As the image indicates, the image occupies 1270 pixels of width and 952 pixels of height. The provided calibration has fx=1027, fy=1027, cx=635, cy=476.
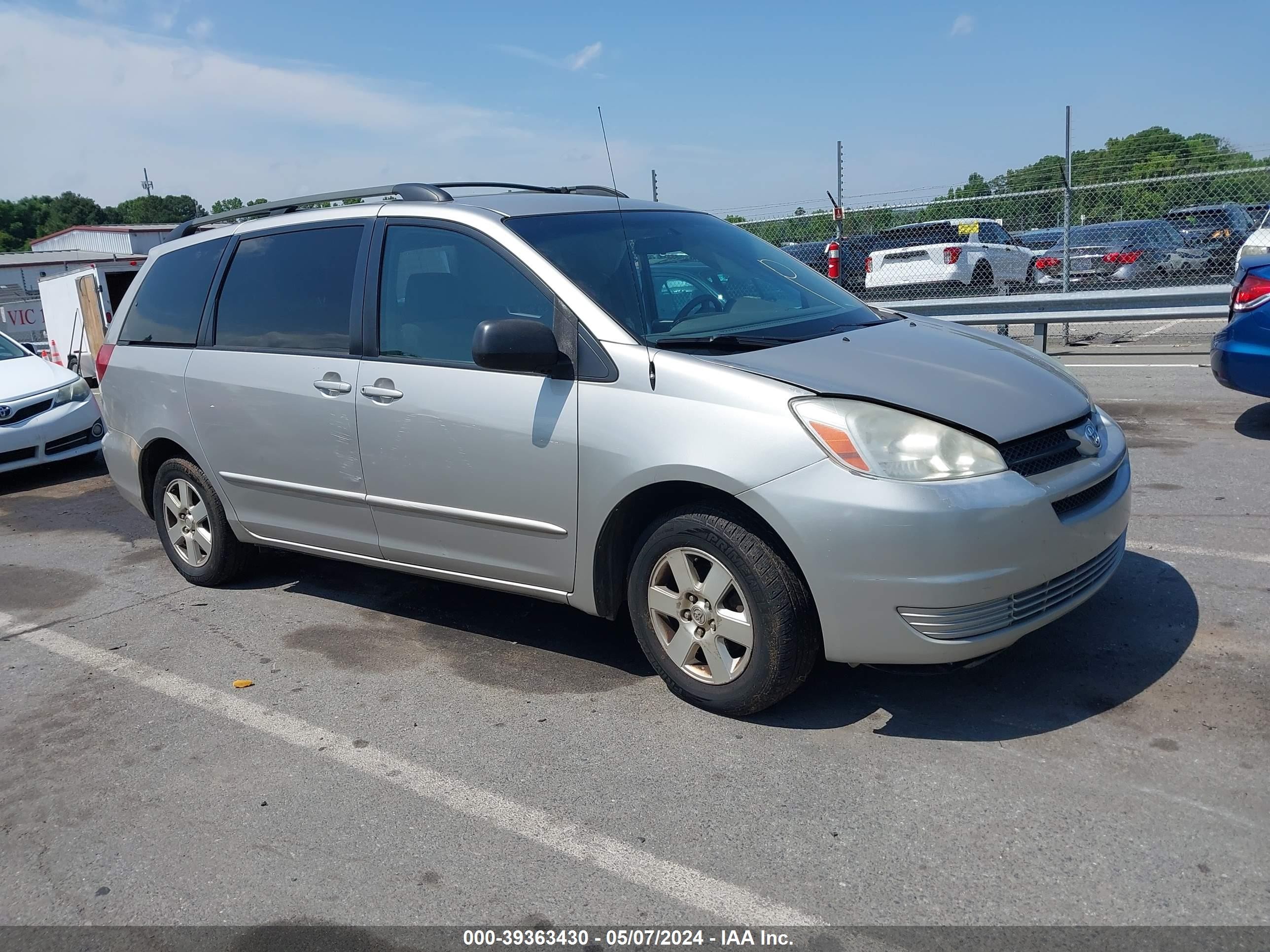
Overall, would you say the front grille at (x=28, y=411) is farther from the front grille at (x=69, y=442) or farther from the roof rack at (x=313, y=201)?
the roof rack at (x=313, y=201)

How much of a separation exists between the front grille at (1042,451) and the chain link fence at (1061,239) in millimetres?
9491

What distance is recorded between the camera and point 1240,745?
122 inches

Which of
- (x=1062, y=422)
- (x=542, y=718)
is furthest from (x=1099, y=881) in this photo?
(x=542, y=718)

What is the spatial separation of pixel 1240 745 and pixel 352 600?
3841 mm

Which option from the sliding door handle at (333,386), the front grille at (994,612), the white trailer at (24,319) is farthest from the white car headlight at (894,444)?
the white trailer at (24,319)

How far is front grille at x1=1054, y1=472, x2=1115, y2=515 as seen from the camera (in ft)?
10.7

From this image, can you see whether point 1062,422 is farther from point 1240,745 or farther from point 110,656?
point 110,656

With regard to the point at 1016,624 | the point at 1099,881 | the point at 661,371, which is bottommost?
the point at 1099,881

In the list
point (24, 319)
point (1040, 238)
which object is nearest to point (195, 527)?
point (1040, 238)

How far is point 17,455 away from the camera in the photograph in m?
8.43

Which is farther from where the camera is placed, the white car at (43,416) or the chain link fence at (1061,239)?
the chain link fence at (1061,239)

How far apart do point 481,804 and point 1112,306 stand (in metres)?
9.63

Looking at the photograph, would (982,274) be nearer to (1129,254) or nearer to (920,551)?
(1129,254)

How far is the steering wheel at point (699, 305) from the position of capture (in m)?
3.94
